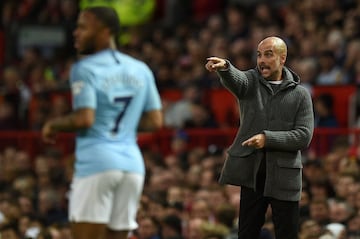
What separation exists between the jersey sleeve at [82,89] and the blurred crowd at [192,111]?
3.62 m

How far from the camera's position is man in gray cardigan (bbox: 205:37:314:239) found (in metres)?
8.77

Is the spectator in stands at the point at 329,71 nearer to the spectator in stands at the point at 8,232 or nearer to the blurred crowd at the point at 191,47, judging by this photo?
the blurred crowd at the point at 191,47

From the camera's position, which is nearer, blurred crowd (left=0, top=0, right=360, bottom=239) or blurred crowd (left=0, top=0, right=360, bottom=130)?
blurred crowd (left=0, top=0, right=360, bottom=239)

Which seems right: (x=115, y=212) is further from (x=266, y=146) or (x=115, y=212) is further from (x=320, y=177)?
(x=320, y=177)

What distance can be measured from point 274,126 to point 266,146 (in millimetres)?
268

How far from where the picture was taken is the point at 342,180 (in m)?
13.1

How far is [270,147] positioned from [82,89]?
1486 mm

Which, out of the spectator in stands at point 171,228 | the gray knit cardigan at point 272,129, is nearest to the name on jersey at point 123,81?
the gray knit cardigan at point 272,129

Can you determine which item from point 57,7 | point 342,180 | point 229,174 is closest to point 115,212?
point 229,174

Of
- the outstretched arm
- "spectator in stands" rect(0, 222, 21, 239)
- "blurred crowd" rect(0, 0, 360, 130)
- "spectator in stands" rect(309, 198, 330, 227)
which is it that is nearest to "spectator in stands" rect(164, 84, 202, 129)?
"blurred crowd" rect(0, 0, 360, 130)

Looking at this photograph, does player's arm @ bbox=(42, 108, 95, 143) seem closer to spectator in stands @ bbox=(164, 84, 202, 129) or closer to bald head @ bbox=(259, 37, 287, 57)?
bald head @ bbox=(259, 37, 287, 57)

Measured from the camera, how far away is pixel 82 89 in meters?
8.31

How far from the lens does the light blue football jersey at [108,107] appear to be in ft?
27.5

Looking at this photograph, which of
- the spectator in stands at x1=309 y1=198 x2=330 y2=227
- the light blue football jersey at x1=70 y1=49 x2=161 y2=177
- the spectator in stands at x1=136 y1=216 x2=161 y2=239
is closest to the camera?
the light blue football jersey at x1=70 y1=49 x2=161 y2=177
